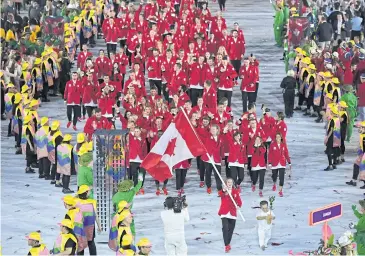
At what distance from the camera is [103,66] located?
34.5 metres

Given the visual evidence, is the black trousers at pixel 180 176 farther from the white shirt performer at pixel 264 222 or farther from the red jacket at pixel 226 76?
the red jacket at pixel 226 76

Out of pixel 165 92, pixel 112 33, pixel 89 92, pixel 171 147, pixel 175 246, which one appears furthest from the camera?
pixel 112 33

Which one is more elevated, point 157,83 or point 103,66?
point 103,66

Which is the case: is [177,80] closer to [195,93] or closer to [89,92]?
[195,93]

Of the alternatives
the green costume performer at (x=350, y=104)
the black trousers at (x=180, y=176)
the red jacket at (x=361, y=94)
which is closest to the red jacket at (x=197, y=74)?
the green costume performer at (x=350, y=104)

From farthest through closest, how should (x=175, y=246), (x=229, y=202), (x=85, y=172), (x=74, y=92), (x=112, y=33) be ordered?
(x=112, y=33), (x=74, y=92), (x=85, y=172), (x=229, y=202), (x=175, y=246)

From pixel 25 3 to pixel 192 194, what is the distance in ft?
69.7

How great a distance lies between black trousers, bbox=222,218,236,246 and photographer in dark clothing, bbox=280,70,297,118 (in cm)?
923

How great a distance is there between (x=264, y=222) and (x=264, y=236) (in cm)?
26

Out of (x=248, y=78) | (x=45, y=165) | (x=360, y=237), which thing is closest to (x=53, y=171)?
(x=45, y=165)

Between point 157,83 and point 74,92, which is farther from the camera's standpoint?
point 157,83

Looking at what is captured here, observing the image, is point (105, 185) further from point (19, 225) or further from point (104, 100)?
point (104, 100)

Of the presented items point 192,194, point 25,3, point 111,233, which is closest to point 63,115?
point 192,194

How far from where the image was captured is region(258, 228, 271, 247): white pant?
82.8 feet
